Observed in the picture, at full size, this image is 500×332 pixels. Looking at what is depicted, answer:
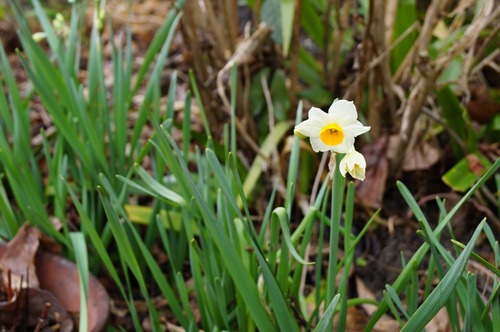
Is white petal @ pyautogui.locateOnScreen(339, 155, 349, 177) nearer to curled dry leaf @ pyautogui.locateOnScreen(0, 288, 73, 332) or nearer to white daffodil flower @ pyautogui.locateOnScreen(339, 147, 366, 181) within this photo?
white daffodil flower @ pyautogui.locateOnScreen(339, 147, 366, 181)

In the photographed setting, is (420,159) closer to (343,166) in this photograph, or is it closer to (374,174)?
(374,174)

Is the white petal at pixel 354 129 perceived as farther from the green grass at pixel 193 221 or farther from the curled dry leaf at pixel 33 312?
the curled dry leaf at pixel 33 312

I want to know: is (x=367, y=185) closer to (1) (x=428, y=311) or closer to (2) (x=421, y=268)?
(2) (x=421, y=268)

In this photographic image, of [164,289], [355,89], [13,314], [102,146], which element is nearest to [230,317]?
[164,289]

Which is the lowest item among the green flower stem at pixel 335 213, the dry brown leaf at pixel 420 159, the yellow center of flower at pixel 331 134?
the dry brown leaf at pixel 420 159

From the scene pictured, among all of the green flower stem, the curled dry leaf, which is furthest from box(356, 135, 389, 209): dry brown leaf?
the curled dry leaf

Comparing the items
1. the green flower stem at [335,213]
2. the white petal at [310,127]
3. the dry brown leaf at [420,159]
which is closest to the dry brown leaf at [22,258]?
the green flower stem at [335,213]

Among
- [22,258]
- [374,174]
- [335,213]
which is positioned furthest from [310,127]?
[374,174]
